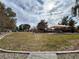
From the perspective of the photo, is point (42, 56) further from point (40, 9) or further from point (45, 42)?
point (40, 9)

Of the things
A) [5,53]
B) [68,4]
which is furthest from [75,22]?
[5,53]

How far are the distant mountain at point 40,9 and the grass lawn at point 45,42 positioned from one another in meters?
0.26

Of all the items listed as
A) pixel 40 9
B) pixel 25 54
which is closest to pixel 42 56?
pixel 25 54

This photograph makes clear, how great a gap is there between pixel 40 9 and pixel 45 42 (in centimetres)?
62

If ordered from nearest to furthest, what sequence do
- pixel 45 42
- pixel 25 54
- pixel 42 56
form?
pixel 42 56
pixel 25 54
pixel 45 42

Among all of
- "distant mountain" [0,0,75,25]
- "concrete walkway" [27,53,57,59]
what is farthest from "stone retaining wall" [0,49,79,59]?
"distant mountain" [0,0,75,25]

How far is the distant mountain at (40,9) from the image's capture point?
281cm

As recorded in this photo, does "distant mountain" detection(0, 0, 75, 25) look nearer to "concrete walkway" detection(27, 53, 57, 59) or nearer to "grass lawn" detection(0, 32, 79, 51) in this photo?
"grass lawn" detection(0, 32, 79, 51)

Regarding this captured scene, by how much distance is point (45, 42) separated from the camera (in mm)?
2840

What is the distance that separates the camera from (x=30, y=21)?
284 cm

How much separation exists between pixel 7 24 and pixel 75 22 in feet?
4.13

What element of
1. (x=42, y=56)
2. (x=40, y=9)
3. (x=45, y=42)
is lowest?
(x=42, y=56)

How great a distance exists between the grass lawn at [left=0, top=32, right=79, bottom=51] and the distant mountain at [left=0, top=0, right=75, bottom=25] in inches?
10.2

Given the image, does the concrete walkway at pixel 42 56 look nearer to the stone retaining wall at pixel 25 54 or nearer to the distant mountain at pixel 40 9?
the stone retaining wall at pixel 25 54
